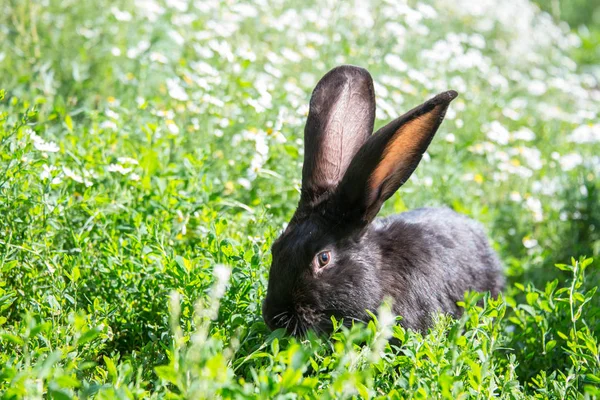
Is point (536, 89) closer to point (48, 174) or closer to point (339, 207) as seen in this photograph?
point (339, 207)

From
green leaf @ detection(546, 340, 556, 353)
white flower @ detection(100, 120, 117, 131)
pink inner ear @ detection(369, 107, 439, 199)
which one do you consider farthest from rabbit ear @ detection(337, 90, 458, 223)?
white flower @ detection(100, 120, 117, 131)

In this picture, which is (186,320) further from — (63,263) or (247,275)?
(63,263)

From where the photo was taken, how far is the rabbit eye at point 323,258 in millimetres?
3441

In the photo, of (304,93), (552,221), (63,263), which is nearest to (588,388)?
(63,263)

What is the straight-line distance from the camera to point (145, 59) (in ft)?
19.5

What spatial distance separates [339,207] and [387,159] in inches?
13.3

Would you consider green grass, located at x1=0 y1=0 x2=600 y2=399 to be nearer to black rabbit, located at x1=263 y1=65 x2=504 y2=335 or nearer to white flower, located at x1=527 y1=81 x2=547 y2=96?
white flower, located at x1=527 y1=81 x2=547 y2=96

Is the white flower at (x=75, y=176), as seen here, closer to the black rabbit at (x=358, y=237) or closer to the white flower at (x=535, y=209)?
the black rabbit at (x=358, y=237)

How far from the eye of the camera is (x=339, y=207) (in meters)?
3.55

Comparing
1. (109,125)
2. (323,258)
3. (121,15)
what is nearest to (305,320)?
(323,258)

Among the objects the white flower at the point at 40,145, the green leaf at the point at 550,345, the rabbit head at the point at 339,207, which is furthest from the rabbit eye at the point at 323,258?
the white flower at the point at 40,145

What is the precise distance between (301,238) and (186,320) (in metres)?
0.69

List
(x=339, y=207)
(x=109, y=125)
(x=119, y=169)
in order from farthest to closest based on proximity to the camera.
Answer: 1. (x=109, y=125)
2. (x=119, y=169)
3. (x=339, y=207)

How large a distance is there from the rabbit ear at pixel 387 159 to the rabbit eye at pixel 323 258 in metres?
0.23
